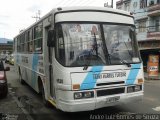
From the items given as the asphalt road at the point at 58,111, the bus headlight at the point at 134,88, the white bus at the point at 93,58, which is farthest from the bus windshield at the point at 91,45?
the asphalt road at the point at 58,111

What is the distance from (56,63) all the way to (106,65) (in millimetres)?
1276

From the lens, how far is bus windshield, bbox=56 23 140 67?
7.03 metres

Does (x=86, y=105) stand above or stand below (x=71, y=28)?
below

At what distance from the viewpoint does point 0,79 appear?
10891 mm

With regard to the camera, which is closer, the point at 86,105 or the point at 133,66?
the point at 86,105

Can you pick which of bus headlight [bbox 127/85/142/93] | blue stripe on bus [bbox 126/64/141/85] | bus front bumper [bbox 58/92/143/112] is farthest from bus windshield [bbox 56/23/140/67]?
bus front bumper [bbox 58/92/143/112]

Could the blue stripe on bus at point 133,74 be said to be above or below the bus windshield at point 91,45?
below

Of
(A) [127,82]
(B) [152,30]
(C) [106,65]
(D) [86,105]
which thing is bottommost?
(D) [86,105]

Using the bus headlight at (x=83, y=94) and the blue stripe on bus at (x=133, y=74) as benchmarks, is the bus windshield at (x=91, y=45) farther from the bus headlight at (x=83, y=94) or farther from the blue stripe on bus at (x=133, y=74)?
the bus headlight at (x=83, y=94)

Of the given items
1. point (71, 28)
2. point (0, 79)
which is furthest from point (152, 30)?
point (71, 28)

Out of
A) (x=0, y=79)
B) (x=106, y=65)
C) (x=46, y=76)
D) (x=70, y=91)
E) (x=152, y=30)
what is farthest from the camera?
(x=152, y=30)

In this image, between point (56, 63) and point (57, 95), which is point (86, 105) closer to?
point (57, 95)

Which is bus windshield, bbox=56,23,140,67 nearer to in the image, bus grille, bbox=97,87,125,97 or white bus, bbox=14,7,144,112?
white bus, bbox=14,7,144,112

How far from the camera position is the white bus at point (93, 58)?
685 cm
